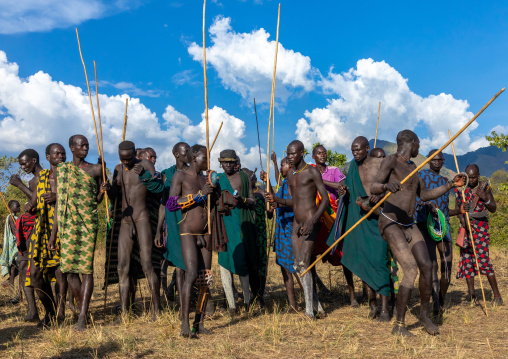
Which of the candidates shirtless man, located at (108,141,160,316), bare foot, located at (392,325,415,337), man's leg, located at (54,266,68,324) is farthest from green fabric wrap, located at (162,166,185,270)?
bare foot, located at (392,325,415,337)

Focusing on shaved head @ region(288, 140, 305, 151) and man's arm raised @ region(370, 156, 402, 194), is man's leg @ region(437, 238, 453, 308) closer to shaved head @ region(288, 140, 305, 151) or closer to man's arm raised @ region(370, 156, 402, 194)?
man's arm raised @ region(370, 156, 402, 194)

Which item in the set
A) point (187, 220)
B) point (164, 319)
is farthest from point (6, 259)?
point (187, 220)

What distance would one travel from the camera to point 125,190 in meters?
6.62

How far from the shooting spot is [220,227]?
19.7 feet

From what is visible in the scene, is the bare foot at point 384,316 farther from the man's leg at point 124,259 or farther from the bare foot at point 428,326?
the man's leg at point 124,259

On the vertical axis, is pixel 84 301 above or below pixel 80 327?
above

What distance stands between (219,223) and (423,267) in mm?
2508

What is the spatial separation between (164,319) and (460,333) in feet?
12.0

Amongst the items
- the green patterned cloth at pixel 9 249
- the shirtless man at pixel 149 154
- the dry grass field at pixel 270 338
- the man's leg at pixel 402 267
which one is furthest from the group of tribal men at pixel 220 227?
the green patterned cloth at pixel 9 249

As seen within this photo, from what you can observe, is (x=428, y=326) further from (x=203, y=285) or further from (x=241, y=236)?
(x=241, y=236)

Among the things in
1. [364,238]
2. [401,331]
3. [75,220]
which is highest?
[75,220]

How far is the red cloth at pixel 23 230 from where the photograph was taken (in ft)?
24.1

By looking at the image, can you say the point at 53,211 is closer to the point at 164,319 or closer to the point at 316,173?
the point at 164,319

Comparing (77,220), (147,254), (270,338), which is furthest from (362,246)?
(77,220)
